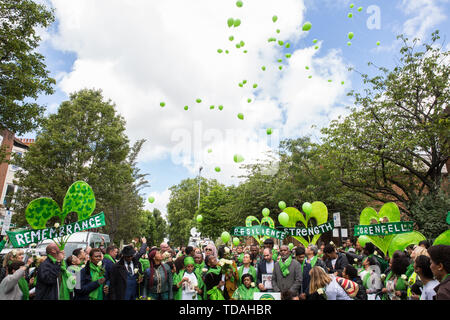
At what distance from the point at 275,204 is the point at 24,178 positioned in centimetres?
1796

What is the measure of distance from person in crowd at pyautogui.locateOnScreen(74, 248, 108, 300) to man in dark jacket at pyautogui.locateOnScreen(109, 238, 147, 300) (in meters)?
0.27

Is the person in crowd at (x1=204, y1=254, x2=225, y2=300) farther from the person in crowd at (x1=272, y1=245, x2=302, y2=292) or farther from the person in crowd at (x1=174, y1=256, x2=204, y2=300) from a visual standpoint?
the person in crowd at (x1=272, y1=245, x2=302, y2=292)

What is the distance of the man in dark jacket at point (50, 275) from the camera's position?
470cm

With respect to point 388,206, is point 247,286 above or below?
below

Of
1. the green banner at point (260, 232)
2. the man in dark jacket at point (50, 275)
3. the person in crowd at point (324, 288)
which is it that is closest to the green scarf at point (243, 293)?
the person in crowd at point (324, 288)

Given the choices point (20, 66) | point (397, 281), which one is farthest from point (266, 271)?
point (20, 66)

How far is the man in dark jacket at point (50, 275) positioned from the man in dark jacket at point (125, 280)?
2.72ft

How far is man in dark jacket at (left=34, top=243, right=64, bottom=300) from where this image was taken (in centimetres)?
470

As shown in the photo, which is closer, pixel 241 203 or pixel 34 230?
pixel 34 230

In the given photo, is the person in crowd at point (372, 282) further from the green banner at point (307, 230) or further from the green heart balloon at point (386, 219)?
the green heart balloon at point (386, 219)

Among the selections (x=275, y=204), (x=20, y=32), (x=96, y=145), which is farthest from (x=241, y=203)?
(x=20, y=32)

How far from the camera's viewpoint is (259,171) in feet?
90.3

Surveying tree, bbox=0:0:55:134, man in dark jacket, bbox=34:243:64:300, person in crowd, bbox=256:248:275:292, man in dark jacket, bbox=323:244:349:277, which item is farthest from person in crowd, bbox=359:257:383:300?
tree, bbox=0:0:55:134
